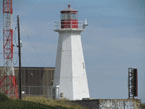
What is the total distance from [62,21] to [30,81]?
10.9 m

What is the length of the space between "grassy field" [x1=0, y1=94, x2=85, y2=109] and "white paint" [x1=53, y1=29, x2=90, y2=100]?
13.0 ft

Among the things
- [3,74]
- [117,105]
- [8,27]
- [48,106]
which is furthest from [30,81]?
[48,106]

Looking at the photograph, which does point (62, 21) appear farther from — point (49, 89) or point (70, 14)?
point (49, 89)

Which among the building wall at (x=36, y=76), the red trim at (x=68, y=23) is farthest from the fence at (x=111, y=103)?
the building wall at (x=36, y=76)

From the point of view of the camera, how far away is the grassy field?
42906mm

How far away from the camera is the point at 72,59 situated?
181ft

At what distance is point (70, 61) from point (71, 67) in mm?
512

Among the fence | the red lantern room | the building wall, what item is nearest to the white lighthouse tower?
the red lantern room

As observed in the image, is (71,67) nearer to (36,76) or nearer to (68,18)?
(68,18)

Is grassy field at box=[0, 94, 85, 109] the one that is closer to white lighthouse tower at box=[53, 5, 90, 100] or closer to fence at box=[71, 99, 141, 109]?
fence at box=[71, 99, 141, 109]

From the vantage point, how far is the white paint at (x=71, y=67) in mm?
54656

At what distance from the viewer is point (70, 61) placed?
2169 inches

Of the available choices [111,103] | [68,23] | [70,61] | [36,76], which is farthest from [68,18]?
[36,76]

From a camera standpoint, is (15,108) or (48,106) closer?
(15,108)
